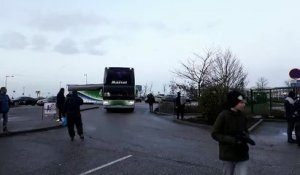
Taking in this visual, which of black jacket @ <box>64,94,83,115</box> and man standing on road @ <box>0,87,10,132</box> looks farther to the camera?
man standing on road @ <box>0,87,10,132</box>

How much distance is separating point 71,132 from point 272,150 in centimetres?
681

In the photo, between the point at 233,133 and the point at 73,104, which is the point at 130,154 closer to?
the point at 73,104

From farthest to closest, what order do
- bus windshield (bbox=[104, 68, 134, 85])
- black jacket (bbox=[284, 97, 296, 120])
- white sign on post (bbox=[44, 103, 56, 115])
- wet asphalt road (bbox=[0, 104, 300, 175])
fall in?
bus windshield (bbox=[104, 68, 134, 85]) < white sign on post (bbox=[44, 103, 56, 115]) < black jacket (bbox=[284, 97, 296, 120]) < wet asphalt road (bbox=[0, 104, 300, 175])

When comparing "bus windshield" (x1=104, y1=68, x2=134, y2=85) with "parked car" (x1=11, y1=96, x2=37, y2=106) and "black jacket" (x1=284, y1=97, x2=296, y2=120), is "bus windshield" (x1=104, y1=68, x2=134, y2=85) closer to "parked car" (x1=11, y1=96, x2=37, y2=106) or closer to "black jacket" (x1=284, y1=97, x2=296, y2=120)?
"black jacket" (x1=284, y1=97, x2=296, y2=120)

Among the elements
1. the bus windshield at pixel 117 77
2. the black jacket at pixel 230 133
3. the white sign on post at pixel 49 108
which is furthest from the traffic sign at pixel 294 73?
the bus windshield at pixel 117 77

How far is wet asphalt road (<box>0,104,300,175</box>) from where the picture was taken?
37.5 ft

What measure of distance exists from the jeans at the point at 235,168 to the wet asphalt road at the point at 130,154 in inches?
146

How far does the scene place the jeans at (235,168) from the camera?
7.12 meters

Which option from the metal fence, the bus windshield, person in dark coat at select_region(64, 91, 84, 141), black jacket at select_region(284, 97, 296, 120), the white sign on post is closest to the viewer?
black jacket at select_region(284, 97, 296, 120)

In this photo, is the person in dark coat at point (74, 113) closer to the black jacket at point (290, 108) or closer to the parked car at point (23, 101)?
the black jacket at point (290, 108)

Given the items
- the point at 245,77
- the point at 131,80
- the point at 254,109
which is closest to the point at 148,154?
the point at 254,109

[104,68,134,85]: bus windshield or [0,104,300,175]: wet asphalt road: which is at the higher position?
[104,68,134,85]: bus windshield

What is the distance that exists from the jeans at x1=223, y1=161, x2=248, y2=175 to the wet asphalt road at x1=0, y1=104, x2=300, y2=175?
3711mm

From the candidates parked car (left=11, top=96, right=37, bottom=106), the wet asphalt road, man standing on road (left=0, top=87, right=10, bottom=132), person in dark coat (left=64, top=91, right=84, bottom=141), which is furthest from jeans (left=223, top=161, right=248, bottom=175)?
parked car (left=11, top=96, right=37, bottom=106)
